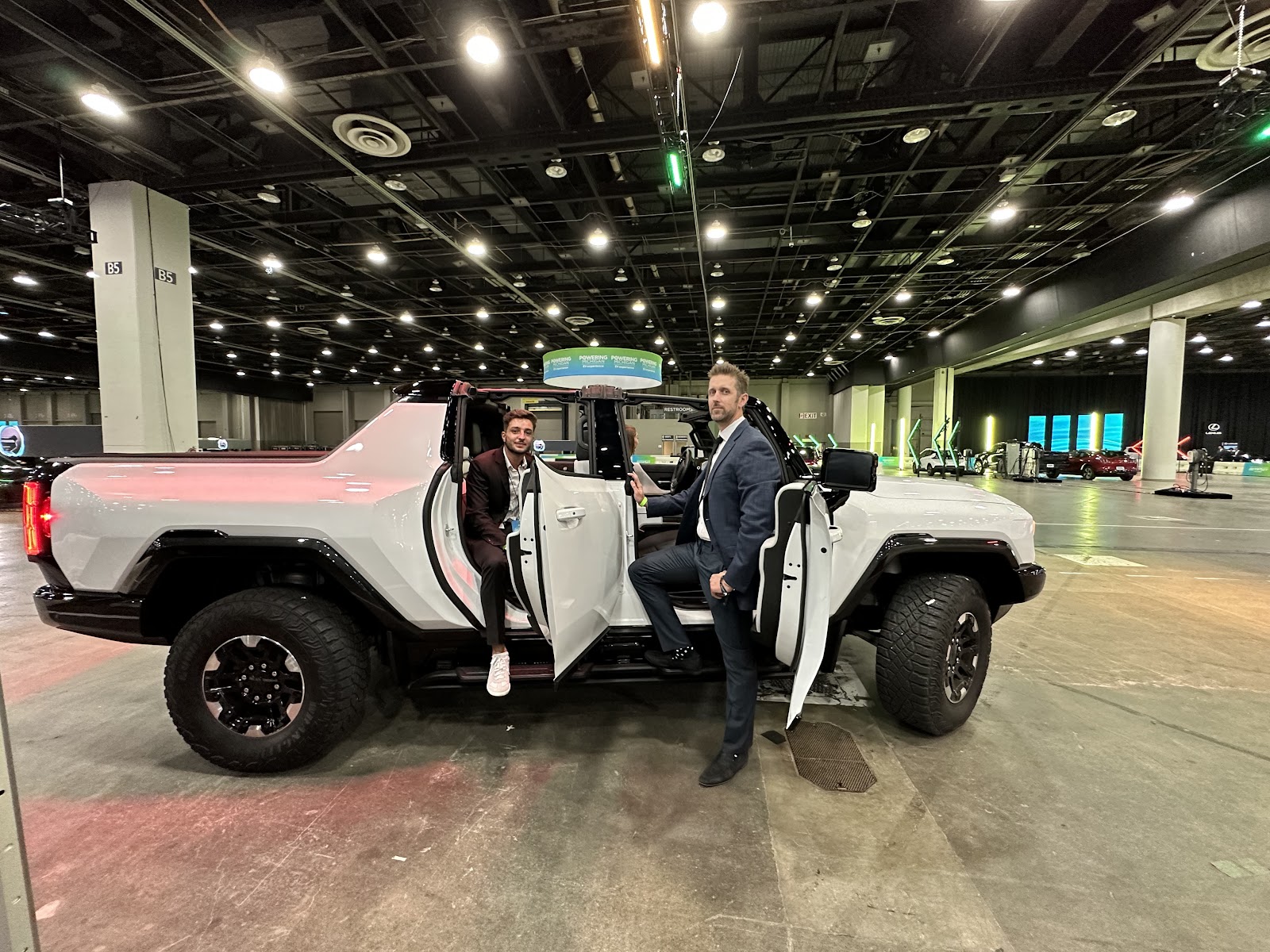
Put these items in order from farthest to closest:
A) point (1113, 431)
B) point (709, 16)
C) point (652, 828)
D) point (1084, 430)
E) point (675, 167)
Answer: point (1084, 430), point (1113, 431), point (675, 167), point (709, 16), point (652, 828)

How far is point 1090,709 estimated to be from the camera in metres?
2.73

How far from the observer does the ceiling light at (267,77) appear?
489cm

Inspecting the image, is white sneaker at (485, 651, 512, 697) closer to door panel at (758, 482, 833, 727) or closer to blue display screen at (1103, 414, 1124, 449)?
door panel at (758, 482, 833, 727)

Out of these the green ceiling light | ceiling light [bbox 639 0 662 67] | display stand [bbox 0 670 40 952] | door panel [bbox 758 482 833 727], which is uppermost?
ceiling light [bbox 639 0 662 67]

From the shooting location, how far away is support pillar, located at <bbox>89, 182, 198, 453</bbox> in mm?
6973

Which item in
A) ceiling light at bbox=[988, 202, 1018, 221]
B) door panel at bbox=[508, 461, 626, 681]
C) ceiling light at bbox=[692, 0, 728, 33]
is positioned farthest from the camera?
ceiling light at bbox=[988, 202, 1018, 221]

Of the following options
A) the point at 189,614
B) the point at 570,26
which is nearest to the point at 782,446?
the point at 189,614

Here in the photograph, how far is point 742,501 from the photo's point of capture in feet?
6.69

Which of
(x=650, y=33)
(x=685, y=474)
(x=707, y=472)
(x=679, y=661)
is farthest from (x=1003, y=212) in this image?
(x=679, y=661)

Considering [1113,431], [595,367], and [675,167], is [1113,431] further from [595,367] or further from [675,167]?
[675,167]

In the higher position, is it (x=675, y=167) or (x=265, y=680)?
(x=675, y=167)

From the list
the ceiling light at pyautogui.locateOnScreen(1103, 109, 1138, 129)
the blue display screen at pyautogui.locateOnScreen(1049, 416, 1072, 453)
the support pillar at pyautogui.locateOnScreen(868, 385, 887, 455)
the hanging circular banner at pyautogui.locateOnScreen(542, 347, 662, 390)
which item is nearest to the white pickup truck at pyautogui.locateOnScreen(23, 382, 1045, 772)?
the ceiling light at pyautogui.locateOnScreen(1103, 109, 1138, 129)

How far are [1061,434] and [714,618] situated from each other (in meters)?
42.8

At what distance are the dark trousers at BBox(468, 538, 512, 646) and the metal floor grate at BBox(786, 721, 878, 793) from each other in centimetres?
138
